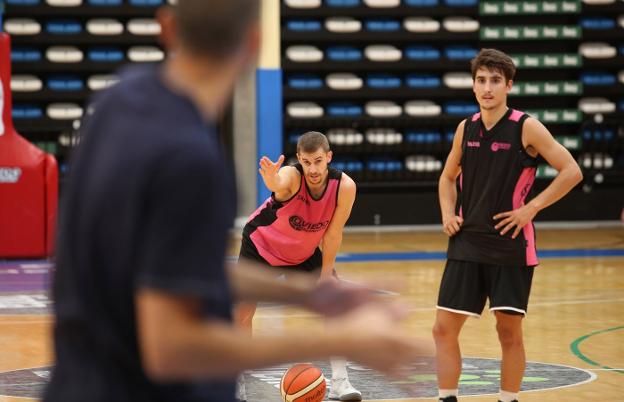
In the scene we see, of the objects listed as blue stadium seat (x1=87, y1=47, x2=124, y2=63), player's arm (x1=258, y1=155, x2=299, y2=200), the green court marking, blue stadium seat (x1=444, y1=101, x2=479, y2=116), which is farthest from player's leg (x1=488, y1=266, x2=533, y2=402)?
blue stadium seat (x1=444, y1=101, x2=479, y2=116)

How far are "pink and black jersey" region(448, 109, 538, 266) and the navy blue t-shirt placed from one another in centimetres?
368

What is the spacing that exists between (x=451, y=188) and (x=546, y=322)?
338 cm

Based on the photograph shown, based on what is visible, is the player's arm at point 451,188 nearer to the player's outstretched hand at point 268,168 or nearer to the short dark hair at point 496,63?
the short dark hair at point 496,63

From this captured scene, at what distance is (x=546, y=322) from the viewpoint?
28.6 feet

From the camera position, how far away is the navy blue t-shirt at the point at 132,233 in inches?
64.5

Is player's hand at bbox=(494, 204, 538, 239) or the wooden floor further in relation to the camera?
the wooden floor

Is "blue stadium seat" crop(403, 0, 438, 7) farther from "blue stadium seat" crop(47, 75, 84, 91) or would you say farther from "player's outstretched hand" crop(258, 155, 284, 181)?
"player's outstretched hand" crop(258, 155, 284, 181)

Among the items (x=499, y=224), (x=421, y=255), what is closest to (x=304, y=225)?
(x=499, y=224)

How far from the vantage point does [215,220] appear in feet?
5.51

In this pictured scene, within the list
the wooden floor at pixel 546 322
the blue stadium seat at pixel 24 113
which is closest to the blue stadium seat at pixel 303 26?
the blue stadium seat at pixel 24 113

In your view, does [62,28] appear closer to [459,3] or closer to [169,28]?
[459,3]

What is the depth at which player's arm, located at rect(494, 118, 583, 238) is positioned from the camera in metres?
5.30

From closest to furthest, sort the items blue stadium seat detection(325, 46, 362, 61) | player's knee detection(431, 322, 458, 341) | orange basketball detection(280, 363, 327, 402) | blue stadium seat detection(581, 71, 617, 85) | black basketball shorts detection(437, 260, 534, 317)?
black basketball shorts detection(437, 260, 534, 317) → player's knee detection(431, 322, 458, 341) → orange basketball detection(280, 363, 327, 402) → blue stadium seat detection(325, 46, 362, 61) → blue stadium seat detection(581, 71, 617, 85)

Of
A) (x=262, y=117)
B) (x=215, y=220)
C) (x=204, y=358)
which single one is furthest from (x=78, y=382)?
Answer: (x=262, y=117)
